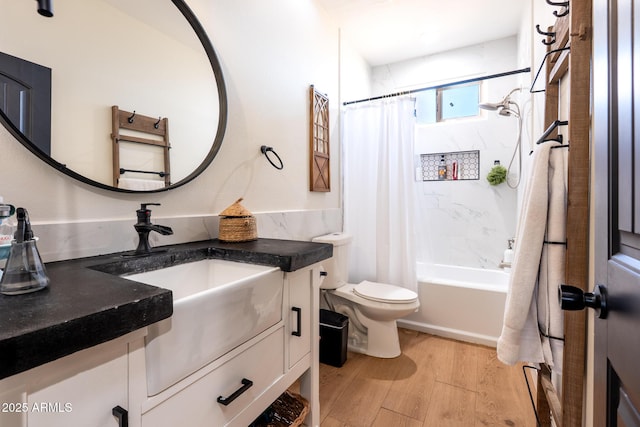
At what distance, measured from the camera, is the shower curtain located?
241cm

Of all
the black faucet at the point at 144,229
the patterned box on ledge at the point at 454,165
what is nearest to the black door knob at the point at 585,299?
the black faucet at the point at 144,229

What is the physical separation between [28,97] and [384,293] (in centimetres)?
203

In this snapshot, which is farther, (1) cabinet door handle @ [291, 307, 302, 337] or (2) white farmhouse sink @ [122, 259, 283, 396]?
(1) cabinet door handle @ [291, 307, 302, 337]

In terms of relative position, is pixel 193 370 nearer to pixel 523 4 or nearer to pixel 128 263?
pixel 128 263

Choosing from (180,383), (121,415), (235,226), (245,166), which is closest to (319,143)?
(245,166)

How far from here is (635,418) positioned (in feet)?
Result: 1.36

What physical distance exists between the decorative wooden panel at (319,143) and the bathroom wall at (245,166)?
0.06 metres

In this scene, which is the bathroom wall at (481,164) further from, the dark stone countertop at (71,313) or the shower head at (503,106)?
the dark stone countertop at (71,313)

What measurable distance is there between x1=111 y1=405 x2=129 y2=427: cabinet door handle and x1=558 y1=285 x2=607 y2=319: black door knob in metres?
0.91

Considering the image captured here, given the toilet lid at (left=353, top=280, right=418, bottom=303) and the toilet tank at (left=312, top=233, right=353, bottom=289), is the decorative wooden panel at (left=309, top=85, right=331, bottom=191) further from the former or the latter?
the toilet lid at (left=353, top=280, right=418, bottom=303)

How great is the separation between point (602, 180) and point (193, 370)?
3.22 ft

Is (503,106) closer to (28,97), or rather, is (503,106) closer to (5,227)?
(28,97)

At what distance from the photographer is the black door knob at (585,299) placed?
0.54 m

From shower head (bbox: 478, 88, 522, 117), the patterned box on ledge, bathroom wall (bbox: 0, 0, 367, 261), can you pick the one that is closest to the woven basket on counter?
bathroom wall (bbox: 0, 0, 367, 261)
